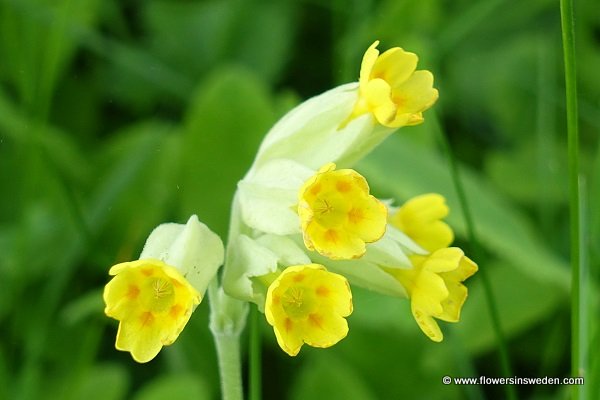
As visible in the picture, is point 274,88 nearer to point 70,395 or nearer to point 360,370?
point 360,370

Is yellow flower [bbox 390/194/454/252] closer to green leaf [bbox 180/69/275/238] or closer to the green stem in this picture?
the green stem

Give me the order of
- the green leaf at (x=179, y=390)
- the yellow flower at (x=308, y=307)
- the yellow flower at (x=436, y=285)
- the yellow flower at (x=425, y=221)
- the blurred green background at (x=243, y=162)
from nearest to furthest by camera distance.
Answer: the yellow flower at (x=308, y=307), the yellow flower at (x=436, y=285), the yellow flower at (x=425, y=221), the green leaf at (x=179, y=390), the blurred green background at (x=243, y=162)

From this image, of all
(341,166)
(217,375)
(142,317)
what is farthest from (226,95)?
(142,317)

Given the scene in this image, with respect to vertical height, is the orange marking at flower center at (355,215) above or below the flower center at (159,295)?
above

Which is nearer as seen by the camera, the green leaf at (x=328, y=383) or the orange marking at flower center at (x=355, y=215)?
the orange marking at flower center at (x=355, y=215)

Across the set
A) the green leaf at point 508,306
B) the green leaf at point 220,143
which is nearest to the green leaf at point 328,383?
the green leaf at point 508,306

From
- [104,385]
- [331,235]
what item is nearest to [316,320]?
[331,235]

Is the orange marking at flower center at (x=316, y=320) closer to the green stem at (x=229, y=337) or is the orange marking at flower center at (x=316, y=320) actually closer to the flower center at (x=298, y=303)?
the flower center at (x=298, y=303)

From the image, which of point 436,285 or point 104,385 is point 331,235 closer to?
point 436,285
